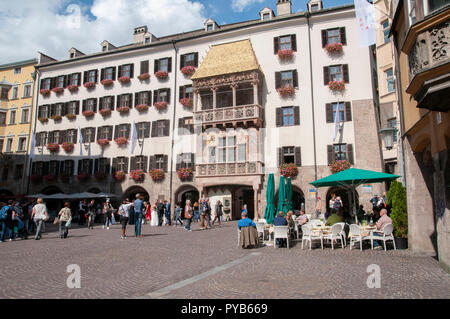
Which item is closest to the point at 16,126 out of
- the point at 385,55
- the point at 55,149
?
the point at 55,149

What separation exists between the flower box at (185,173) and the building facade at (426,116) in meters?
20.2

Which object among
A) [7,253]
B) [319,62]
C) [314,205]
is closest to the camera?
[7,253]

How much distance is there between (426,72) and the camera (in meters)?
7.02

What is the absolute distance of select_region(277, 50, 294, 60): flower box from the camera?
28.3 m

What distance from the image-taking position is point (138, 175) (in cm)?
3144

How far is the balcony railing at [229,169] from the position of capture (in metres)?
27.1

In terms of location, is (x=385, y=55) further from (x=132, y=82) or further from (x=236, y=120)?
(x=132, y=82)

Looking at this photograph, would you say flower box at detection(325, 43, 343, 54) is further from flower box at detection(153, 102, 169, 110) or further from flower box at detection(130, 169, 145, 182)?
flower box at detection(130, 169, 145, 182)

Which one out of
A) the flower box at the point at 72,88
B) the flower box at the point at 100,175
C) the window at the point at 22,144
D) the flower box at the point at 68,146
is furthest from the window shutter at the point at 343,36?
the window at the point at 22,144

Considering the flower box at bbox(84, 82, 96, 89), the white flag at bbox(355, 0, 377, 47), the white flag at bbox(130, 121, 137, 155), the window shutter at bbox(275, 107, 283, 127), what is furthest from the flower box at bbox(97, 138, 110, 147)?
the white flag at bbox(355, 0, 377, 47)

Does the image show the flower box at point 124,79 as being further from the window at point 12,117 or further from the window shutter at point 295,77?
the window shutter at point 295,77

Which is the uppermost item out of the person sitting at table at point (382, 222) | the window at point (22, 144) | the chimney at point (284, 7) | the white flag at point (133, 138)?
the chimney at point (284, 7)
